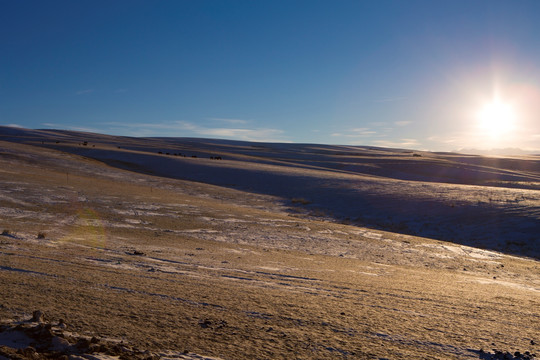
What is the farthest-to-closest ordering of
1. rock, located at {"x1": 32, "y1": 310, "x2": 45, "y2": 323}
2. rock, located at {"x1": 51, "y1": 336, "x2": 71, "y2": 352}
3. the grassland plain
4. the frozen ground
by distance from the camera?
1. the frozen ground
2. the grassland plain
3. rock, located at {"x1": 32, "y1": 310, "x2": 45, "y2": 323}
4. rock, located at {"x1": 51, "y1": 336, "x2": 71, "y2": 352}

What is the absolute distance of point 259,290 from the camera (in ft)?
23.0

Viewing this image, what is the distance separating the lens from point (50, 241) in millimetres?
10555

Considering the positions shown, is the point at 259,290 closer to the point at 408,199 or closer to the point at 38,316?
the point at 38,316

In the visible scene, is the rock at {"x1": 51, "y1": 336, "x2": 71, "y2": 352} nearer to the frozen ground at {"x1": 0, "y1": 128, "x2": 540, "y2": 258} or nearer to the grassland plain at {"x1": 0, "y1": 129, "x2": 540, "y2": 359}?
the grassland plain at {"x1": 0, "y1": 129, "x2": 540, "y2": 359}

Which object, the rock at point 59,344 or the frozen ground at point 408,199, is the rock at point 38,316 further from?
the frozen ground at point 408,199

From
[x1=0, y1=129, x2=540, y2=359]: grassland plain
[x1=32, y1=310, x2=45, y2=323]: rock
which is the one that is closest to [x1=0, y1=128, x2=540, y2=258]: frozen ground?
[x1=0, y1=129, x2=540, y2=359]: grassland plain

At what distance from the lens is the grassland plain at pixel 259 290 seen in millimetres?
4848

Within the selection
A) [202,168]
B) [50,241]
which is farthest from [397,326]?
[202,168]

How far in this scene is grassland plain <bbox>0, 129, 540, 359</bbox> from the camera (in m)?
4.85

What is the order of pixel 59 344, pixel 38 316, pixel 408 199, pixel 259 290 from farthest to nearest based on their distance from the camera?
pixel 408 199 → pixel 259 290 → pixel 38 316 → pixel 59 344

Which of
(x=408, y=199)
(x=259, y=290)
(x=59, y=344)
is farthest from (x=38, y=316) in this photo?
(x=408, y=199)

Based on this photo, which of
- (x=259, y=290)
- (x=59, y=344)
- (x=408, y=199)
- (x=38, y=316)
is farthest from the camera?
(x=408, y=199)

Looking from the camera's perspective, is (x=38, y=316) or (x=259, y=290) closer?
(x=38, y=316)

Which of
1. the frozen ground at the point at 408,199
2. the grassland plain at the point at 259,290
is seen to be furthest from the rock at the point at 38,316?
the frozen ground at the point at 408,199
